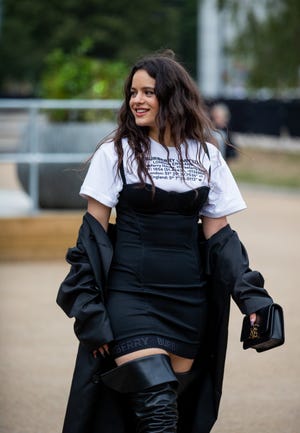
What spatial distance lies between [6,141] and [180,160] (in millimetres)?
11008

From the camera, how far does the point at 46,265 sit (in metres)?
11.4

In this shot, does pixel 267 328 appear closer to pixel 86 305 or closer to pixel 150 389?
pixel 150 389

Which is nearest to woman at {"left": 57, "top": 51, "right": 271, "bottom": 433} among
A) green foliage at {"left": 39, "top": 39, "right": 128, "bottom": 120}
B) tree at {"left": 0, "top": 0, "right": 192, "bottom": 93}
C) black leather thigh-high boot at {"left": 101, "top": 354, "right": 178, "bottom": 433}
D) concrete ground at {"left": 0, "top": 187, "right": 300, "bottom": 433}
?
black leather thigh-high boot at {"left": 101, "top": 354, "right": 178, "bottom": 433}

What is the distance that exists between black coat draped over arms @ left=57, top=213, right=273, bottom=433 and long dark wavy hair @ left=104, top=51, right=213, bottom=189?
0.31 meters

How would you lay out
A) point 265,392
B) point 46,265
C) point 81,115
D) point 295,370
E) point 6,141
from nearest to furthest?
1. point 265,392
2. point 295,370
3. point 46,265
4. point 81,115
5. point 6,141

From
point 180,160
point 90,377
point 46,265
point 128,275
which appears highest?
point 180,160

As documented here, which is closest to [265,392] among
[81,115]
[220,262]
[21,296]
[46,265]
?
[220,262]

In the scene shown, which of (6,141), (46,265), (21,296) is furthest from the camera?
(6,141)

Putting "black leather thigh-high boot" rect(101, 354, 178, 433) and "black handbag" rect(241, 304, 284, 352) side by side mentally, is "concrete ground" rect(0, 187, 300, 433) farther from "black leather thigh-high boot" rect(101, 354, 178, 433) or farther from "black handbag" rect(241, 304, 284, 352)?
"black leather thigh-high boot" rect(101, 354, 178, 433)

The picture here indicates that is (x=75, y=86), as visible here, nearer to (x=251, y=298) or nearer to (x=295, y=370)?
(x=295, y=370)

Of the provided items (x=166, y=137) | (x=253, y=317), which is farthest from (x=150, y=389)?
(x=166, y=137)

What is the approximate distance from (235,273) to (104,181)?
60cm

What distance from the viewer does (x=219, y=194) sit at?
4723 mm

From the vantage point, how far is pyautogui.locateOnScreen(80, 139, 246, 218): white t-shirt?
14.8 feet
